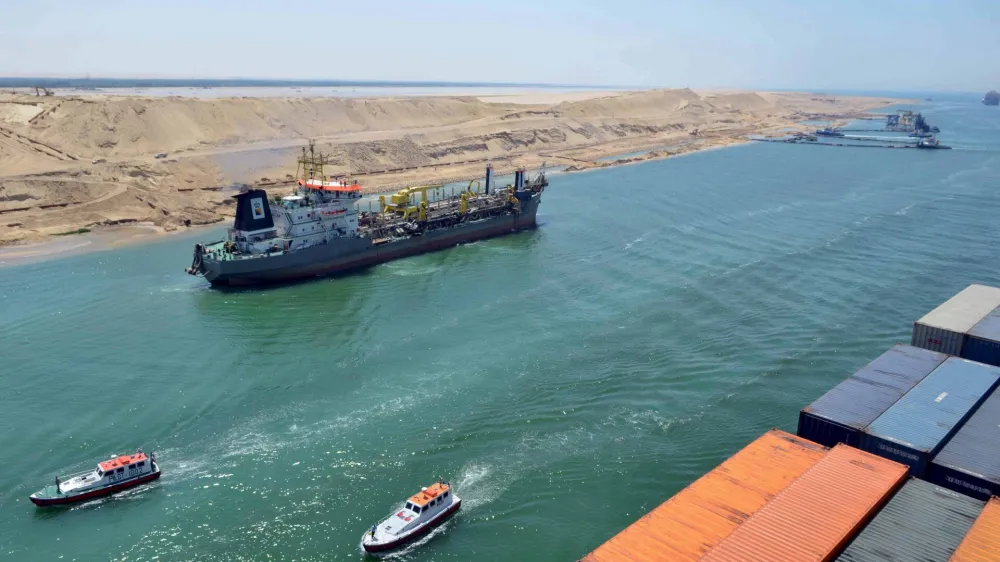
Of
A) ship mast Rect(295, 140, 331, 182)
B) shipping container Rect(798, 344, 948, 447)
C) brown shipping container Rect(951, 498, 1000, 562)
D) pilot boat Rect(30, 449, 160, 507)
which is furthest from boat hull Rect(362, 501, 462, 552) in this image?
ship mast Rect(295, 140, 331, 182)

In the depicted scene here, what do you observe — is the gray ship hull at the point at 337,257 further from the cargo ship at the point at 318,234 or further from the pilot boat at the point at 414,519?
the pilot boat at the point at 414,519

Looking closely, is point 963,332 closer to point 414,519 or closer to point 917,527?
point 917,527

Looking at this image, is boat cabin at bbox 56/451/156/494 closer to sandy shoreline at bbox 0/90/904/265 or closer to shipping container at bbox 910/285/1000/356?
shipping container at bbox 910/285/1000/356

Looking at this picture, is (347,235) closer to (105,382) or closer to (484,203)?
(484,203)

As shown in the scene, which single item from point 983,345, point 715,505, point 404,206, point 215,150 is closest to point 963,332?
point 983,345

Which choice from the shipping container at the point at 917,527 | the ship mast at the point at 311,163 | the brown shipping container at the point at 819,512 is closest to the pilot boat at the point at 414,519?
the brown shipping container at the point at 819,512

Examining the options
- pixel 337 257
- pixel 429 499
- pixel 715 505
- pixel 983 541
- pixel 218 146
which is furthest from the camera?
pixel 218 146
